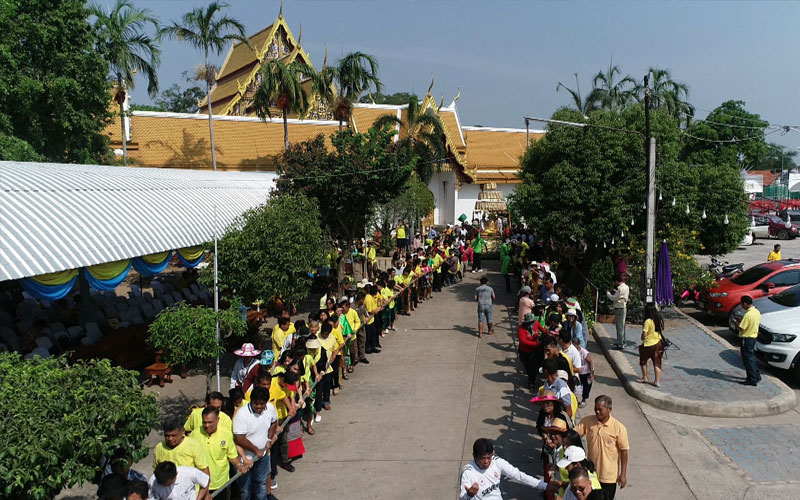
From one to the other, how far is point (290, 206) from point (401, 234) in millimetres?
13667

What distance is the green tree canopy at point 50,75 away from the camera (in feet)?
55.4

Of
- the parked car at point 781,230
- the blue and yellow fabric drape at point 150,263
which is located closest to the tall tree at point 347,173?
the blue and yellow fabric drape at point 150,263

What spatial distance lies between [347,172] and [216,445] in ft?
37.2

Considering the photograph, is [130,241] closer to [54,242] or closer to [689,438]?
[54,242]

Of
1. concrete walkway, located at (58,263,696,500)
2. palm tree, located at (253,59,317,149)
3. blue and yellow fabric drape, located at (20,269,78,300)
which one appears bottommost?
concrete walkway, located at (58,263,696,500)

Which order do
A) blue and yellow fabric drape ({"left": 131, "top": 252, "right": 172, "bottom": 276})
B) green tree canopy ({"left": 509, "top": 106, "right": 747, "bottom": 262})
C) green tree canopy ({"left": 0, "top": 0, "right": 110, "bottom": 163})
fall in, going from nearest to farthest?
1. blue and yellow fabric drape ({"left": 131, "top": 252, "right": 172, "bottom": 276})
2. green tree canopy ({"left": 509, "top": 106, "right": 747, "bottom": 262})
3. green tree canopy ({"left": 0, "top": 0, "right": 110, "bottom": 163})

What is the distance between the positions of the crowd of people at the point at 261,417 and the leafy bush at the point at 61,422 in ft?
0.94

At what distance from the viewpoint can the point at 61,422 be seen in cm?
443

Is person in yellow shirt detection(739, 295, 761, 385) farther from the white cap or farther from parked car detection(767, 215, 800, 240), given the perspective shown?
parked car detection(767, 215, 800, 240)

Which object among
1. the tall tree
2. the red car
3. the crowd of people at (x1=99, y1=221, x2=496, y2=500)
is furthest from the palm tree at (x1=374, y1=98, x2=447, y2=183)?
the crowd of people at (x1=99, y1=221, x2=496, y2=500)

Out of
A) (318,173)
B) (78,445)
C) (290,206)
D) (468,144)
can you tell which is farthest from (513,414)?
(468,144)

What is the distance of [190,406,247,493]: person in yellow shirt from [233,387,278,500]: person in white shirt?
A: 28cm

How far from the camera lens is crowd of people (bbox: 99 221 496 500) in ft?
16.7

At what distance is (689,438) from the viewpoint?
817 cm
